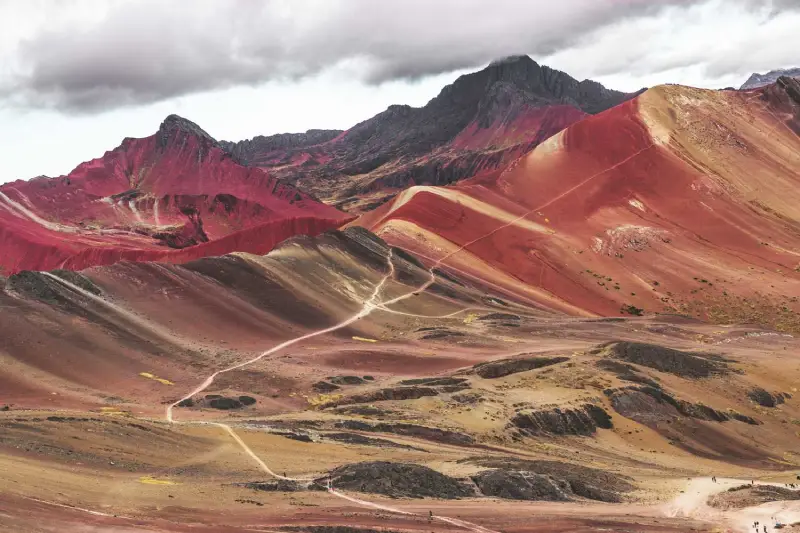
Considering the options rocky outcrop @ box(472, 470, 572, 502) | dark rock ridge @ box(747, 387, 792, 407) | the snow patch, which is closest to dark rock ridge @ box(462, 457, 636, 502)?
rocky outcrop @ box(472, 470, 572, 502)

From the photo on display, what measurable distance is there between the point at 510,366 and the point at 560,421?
12.0 metres

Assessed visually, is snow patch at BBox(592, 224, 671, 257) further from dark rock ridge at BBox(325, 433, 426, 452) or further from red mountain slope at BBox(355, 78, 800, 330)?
dark rock ridge at BBox(325, 433, 426, 452)

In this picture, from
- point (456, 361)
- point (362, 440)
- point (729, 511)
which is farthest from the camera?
point (456, 361)

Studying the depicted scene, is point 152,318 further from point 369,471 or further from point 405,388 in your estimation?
point 369,471

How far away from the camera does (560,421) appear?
→ 168 ft

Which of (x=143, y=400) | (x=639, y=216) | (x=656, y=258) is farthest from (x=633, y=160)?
(x=143, y=400)

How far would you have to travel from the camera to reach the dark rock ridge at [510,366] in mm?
62250

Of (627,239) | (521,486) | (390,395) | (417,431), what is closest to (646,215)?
(627,239)

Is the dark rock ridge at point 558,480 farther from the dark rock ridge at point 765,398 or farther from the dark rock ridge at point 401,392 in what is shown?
the dark rock ridge at point 765,398

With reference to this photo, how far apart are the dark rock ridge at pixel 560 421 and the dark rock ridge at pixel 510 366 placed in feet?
33.1

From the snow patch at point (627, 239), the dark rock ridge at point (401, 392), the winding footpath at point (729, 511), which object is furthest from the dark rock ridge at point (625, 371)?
the snow patch at point (627, 239)

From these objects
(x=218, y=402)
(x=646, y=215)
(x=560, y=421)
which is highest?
(x=646, y=215)

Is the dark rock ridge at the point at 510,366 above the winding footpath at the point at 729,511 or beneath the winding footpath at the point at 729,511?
above

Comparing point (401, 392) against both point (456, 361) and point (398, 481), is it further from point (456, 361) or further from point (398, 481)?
point (398, 481)
